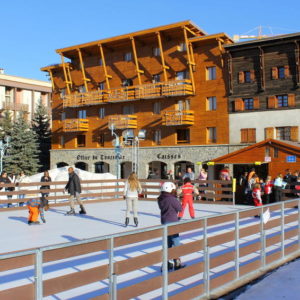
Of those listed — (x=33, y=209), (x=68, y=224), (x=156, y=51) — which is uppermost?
(x=156, y=51)

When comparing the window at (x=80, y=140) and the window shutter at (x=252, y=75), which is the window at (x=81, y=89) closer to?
the window at (x=80, y=140)

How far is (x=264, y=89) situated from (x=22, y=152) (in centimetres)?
2736

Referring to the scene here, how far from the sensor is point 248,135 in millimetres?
37562

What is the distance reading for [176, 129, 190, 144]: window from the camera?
135 feet

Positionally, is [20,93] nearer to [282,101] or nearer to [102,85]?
[102,85]

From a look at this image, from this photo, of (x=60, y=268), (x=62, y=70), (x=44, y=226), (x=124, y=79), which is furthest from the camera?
(x=62, y=70)

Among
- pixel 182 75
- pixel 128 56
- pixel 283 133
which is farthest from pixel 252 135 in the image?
pixel 128 56

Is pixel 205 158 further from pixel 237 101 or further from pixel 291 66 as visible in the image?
pixel 291 66

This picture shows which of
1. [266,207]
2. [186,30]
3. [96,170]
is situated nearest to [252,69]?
[186,30]

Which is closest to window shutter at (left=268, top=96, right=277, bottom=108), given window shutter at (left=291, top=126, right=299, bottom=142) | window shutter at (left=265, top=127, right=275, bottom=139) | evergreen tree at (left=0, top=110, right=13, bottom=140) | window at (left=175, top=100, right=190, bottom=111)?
window shutter at (left=265, top=127, right=275, bottom=139)

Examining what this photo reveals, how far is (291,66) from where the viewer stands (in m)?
35.4

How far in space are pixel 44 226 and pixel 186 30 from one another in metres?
29.9

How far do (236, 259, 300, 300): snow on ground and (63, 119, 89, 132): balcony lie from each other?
132 feet

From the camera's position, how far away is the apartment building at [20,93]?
64125 millimetres
